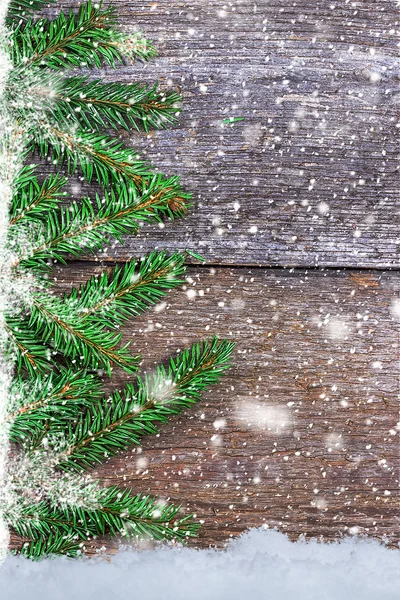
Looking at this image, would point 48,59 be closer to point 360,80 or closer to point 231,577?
point 360,80

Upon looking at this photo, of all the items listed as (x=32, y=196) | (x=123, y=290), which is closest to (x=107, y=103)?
(x=32, y=196)

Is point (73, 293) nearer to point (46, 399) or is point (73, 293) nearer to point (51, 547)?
point (46, 399)

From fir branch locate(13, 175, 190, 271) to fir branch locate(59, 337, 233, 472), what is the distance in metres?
0.23

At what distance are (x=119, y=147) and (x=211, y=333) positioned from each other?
338 mm

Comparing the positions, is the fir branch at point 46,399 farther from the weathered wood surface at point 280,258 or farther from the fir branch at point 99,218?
the fir branch at point 99,218

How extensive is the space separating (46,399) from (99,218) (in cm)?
29

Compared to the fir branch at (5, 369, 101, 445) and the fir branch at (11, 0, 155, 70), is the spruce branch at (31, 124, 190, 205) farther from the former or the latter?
the fir branch at (5, 369, 101, 445)

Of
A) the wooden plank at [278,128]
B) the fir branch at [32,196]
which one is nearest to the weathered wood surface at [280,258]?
the wooden plank at [278,128]

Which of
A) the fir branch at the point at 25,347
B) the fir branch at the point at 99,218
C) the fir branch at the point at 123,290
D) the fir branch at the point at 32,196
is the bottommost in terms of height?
the fir branch at the point at 25,347

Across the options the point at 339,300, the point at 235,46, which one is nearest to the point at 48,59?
the point at 235,46

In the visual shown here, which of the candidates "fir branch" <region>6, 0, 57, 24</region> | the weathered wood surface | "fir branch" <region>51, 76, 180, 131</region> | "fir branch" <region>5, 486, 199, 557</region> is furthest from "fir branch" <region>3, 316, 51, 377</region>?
"fir branch" <region>6, 0, 57, 24</region>

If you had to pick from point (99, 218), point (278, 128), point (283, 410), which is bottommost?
point (283, 410)

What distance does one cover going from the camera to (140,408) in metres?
0.90

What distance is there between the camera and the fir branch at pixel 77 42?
885mm
